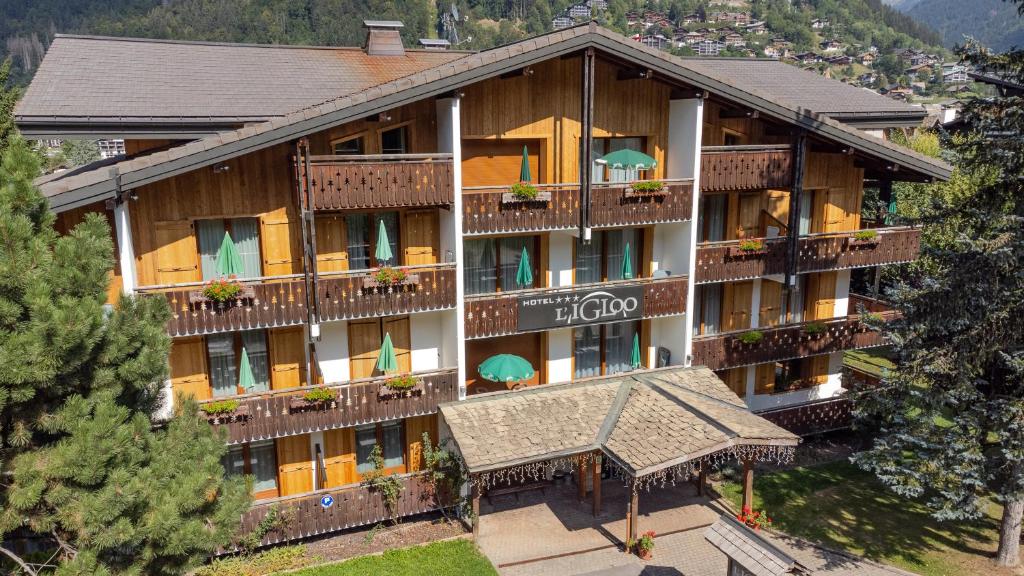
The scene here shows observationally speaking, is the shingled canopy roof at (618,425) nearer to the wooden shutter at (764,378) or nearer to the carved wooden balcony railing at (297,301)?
the carved wooden balcony railing at (297,301)

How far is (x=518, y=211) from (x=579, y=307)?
131 inches

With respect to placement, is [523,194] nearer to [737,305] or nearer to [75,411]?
[737,305]

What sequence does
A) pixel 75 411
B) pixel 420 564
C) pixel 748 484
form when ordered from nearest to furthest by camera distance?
1. pixel 75 411
2. pixel 420 564
3. pixel 748 484

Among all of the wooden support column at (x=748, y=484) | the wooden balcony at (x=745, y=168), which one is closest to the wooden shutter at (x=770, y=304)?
the wooden balcony at (x=745, y=168)

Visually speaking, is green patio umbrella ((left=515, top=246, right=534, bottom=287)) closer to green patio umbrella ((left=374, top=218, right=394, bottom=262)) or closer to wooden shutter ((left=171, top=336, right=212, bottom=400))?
green patio umbrella ((left=374, top=218, right=394, bottom=262))

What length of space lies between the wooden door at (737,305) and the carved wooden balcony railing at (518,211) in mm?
7101

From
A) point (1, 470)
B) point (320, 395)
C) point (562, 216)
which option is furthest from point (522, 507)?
point (1, 470)

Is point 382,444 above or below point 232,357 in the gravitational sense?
below

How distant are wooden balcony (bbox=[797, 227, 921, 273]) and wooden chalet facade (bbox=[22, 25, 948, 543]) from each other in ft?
0.24

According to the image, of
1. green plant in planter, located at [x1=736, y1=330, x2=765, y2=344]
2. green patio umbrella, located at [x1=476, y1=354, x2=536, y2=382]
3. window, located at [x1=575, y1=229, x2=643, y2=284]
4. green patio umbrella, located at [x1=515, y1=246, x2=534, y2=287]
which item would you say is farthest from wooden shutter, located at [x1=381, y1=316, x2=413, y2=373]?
green plant in planter, located at [x1=736, y1=330, x2=765, y2=344]

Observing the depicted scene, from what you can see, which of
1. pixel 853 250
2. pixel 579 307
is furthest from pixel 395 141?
pixel 853 250

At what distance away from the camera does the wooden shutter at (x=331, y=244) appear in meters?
18.8

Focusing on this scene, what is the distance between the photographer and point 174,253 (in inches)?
695

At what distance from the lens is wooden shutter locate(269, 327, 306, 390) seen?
1903cm
